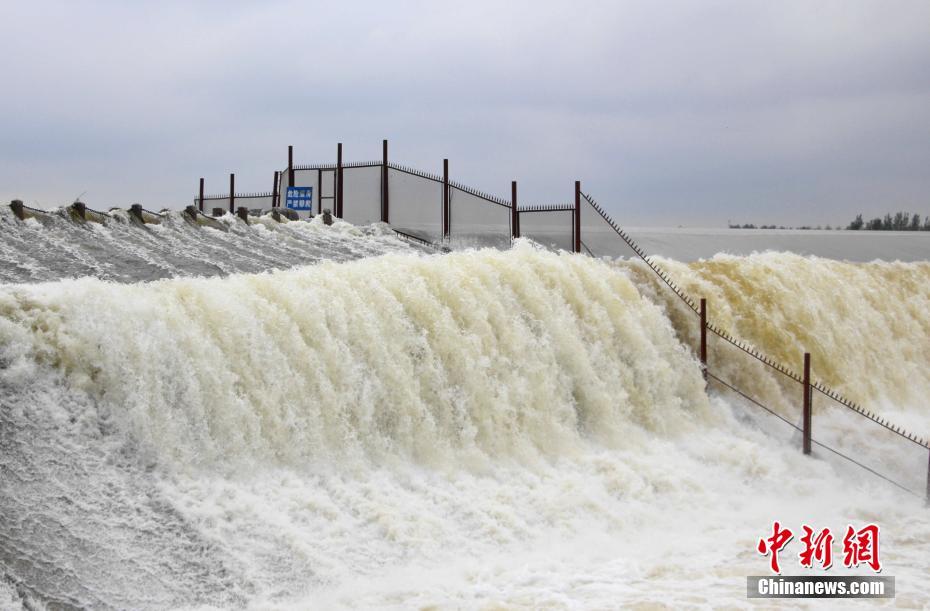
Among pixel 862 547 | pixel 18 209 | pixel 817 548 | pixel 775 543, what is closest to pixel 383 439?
pixel 775 543

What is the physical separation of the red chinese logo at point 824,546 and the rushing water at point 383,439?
0.57 feet

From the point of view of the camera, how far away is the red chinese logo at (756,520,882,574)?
9.61 m

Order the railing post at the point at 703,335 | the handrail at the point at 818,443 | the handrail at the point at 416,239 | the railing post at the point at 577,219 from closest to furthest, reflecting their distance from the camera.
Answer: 1. the handrail at the point at 818,443
2. the railing post at the point at 703,335
3. the railing post at the point at 577,219
4. the handrail at the point at 416,239

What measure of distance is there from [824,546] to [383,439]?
4845 mm

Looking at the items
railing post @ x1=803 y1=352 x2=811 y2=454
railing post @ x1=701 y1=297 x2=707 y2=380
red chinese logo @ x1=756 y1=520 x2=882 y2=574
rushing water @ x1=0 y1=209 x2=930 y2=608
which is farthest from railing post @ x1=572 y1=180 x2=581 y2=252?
red chinese logo @ x1=756 y1=520 x2=882 y2=574

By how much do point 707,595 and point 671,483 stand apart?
2912 millimetres

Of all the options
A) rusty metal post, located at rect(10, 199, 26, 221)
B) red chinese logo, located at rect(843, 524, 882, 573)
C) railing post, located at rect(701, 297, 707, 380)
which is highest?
rusty metal post, located at rect(10, 199, 26, 221)

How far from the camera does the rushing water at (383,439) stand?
7457 mm

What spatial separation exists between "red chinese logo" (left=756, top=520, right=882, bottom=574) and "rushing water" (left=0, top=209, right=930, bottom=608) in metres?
0.17

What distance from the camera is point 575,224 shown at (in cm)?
1667

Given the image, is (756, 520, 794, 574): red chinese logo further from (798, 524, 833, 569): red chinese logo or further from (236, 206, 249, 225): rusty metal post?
(236, 206, 249, 225): rusty metal post

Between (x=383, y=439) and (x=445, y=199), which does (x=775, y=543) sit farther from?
(x=445, y=199)

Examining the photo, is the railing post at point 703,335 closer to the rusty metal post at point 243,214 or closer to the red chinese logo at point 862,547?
the red chinese logo at point 862,547

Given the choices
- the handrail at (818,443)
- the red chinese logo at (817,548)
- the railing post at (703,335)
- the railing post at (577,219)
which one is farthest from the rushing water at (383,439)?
the railing post at (577,219)
